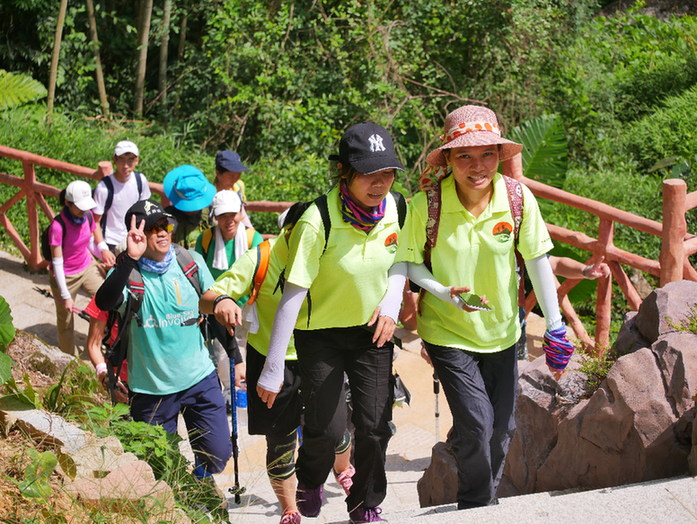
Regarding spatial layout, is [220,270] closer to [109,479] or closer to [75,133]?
[109,479]

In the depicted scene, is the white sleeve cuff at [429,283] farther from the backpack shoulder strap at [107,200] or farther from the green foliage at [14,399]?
the backpack shoulder strap at [107,200]

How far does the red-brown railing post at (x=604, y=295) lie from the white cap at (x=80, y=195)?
3610 millimetres

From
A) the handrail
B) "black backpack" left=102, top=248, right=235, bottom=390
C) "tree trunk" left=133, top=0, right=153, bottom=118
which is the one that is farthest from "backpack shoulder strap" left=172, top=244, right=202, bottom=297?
"tree trunk" left=133, top=0, right=153, bottom=118

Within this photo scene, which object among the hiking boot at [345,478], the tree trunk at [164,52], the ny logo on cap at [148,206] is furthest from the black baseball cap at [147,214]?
the tree trunk at [164,52]

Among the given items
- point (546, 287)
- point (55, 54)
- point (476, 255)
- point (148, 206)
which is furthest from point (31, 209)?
point (546, 287)

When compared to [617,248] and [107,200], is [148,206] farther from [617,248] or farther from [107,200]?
[617,248]

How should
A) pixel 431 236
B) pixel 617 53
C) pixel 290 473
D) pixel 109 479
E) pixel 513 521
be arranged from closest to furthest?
pixel 513 521 < pixel 109 479 < pixel 431 236 < pixel 290 473 < pixel 617 53

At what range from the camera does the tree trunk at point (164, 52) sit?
524 inches

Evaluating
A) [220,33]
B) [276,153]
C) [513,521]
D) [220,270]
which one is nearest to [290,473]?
[513,521]

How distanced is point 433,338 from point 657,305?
1156 mm

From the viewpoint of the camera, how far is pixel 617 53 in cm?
1403

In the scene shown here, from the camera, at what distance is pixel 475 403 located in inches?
146

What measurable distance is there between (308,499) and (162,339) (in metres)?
1.02

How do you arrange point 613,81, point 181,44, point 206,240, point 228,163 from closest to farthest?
point 206,240 < point 228,163 < point 613,81 < point 181,44
